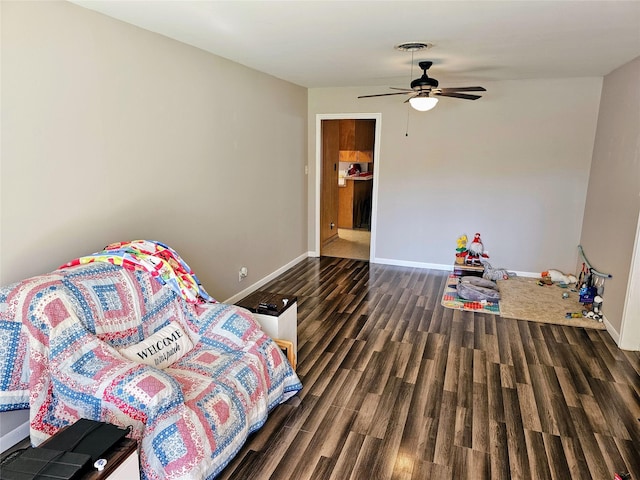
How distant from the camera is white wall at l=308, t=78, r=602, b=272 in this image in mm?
4949

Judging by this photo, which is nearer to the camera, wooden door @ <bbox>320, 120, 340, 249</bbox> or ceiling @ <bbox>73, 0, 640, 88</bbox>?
ceiling @ <bbox>73, 0, 640, 88</bbox>

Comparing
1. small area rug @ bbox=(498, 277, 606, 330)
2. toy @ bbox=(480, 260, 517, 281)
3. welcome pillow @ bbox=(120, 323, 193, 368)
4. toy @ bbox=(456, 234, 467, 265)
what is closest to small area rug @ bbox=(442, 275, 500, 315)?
small area rug @ bbox=(498, 277, 606, 330)

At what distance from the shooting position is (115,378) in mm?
1854

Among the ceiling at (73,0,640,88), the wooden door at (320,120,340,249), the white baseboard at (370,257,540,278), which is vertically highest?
the ceiling at (73,0,640,88)

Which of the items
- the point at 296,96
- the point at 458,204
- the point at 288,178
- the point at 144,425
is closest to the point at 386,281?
the point at 458,204

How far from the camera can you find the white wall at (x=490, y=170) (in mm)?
4949

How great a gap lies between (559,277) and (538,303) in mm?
845

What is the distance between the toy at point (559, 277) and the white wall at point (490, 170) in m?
0.14

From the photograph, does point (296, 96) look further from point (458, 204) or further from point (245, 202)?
point (458, 204)

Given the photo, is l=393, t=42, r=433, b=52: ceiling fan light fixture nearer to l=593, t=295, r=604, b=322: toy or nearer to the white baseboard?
l=593, t=295, r=604, b=322: toy

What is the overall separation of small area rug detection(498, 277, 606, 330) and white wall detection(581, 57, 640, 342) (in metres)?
0.35

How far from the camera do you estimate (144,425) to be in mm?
1817

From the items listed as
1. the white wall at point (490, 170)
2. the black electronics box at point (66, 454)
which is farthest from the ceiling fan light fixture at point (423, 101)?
the black electronics box at point (66, 454)

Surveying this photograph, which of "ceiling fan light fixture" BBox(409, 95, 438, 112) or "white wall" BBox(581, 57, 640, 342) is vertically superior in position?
"ceiling fan light fixture" BBox(409, 95, 438, 112)
